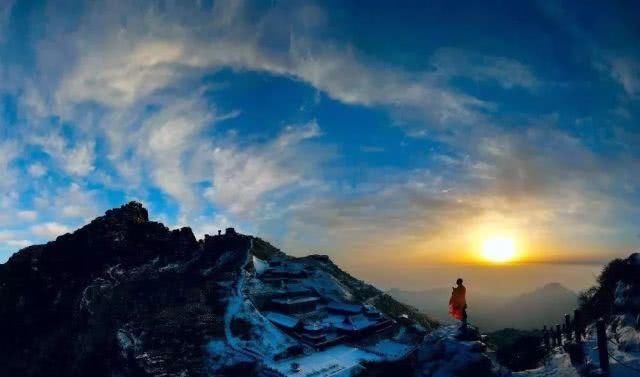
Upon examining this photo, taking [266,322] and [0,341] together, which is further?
[0,341]

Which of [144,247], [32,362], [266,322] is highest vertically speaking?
[144,247]

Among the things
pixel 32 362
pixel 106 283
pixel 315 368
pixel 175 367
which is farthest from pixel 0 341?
pixel 315 368

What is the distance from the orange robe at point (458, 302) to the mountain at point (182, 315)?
2.92m

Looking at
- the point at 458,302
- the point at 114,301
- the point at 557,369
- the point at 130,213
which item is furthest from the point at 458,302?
the point at 130,213

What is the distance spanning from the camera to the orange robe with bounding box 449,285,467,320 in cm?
3788

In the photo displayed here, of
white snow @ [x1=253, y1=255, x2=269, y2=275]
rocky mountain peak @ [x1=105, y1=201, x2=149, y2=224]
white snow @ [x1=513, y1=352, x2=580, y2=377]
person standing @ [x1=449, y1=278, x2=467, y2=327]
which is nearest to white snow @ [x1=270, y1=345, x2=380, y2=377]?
person standing @ [x1=449, y1=278, x2=467, y2=327]

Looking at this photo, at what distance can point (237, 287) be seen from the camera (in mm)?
79500

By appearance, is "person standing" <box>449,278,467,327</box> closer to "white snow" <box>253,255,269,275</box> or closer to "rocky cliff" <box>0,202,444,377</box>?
"rocky cliff" <box>0,202,444,377</box>

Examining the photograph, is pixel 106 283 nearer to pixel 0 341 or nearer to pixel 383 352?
pixel 0 341

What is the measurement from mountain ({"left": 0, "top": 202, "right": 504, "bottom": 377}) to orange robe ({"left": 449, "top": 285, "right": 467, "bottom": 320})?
2923 millimetres

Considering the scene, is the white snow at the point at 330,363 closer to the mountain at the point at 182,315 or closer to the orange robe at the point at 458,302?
the mountain at the point at 182,315

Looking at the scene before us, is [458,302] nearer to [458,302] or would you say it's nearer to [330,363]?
[458,302]

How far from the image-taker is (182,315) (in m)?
69.9

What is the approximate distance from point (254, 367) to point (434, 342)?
26862 mm
